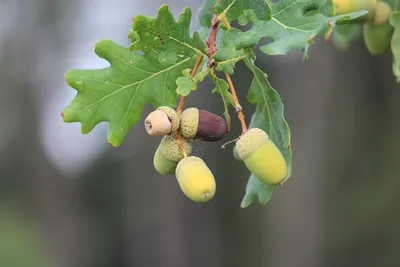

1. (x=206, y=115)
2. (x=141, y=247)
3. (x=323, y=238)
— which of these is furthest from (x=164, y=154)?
Result: (x=141, y=247)

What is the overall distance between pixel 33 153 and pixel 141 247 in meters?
2.76

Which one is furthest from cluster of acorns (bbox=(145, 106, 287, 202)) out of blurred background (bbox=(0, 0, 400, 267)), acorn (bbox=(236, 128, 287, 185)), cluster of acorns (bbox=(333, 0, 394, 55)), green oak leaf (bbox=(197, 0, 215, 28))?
blurred background (bbox=(0, 0, 400, 267))

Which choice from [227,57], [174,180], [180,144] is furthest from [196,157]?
[174,180]

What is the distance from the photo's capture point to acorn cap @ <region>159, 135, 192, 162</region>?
980 mm

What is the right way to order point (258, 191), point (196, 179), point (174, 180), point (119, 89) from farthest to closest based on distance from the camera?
point (174, 180) < point (258, 191) < point (119, 89) < point (196, 179)

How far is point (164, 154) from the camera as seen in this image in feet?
3.24

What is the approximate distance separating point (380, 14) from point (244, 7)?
1.39 ft

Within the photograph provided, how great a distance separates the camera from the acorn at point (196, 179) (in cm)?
93

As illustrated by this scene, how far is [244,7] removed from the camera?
98 centimetres

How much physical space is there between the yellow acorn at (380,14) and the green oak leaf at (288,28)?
1.09ft

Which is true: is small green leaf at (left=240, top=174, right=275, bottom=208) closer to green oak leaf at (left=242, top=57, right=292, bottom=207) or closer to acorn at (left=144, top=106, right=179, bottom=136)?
green oak leaf at (left=242, top=57, right=292, bottom=207)

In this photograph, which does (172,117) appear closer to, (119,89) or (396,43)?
(119,89)

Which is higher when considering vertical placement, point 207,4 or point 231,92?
point 207,4

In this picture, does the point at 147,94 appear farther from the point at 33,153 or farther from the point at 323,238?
the point at 33,153
